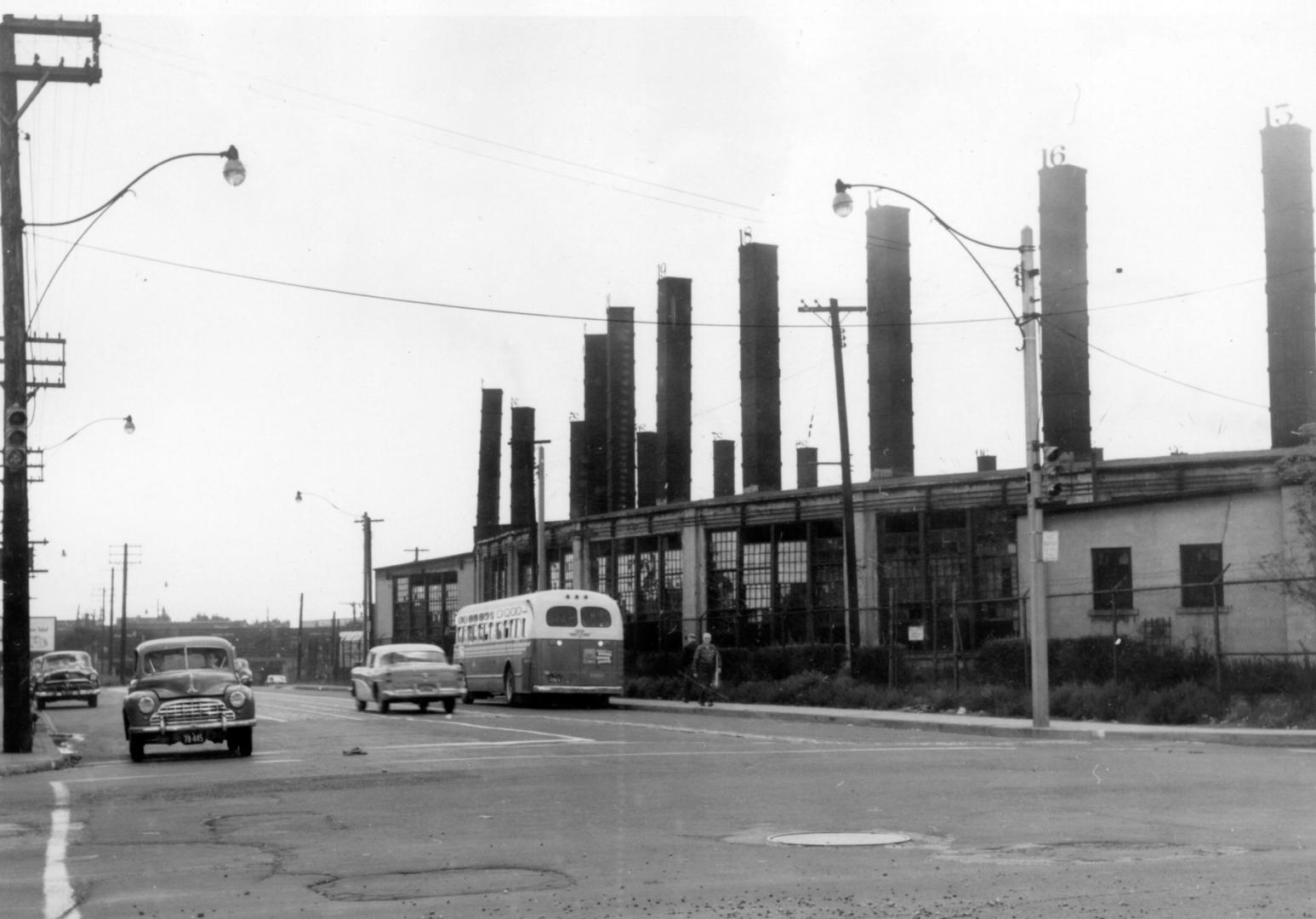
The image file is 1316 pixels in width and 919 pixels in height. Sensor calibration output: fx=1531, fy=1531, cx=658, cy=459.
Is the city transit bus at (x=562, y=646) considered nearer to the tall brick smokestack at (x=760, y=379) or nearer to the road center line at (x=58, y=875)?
the tall brick smokestack at (x=760, y=379)

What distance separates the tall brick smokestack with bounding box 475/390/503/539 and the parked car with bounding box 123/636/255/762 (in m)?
53.7

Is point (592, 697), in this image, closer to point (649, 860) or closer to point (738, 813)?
point (738, 813)

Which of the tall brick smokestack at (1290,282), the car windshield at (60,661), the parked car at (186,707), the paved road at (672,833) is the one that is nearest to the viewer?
the paved road at (672,833)

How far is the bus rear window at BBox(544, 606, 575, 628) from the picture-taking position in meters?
40.8

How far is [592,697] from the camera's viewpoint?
44.2 m

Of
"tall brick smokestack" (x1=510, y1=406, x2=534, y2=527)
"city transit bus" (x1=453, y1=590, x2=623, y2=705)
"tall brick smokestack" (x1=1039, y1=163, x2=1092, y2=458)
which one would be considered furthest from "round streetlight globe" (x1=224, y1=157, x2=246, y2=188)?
"tall brick smokestack" (x1=510, y1=406, x2=534, y2=527)

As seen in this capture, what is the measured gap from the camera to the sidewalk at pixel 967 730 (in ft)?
72.5

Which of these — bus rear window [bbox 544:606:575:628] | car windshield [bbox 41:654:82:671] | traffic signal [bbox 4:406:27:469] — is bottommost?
car windshield [bbox 41:654:82:671]

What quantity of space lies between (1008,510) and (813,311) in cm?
1102

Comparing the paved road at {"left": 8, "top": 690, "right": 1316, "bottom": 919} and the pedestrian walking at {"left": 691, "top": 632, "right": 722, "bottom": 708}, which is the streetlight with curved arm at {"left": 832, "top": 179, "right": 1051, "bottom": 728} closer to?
the paved road at {"left": 8, "top": 690, "right": 1316, "bottom": 919}

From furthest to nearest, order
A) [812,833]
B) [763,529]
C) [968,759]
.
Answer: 1. [763,529]
2. [968,759]
3. [812,833]

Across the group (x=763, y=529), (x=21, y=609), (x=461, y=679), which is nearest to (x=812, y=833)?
(x=21, y=609)

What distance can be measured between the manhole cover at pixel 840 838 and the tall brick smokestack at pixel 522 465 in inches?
2426

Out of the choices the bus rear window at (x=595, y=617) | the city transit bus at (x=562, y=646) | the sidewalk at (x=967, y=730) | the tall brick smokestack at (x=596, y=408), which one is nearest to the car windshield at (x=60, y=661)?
the sidewalk at (x=967, y=730)
